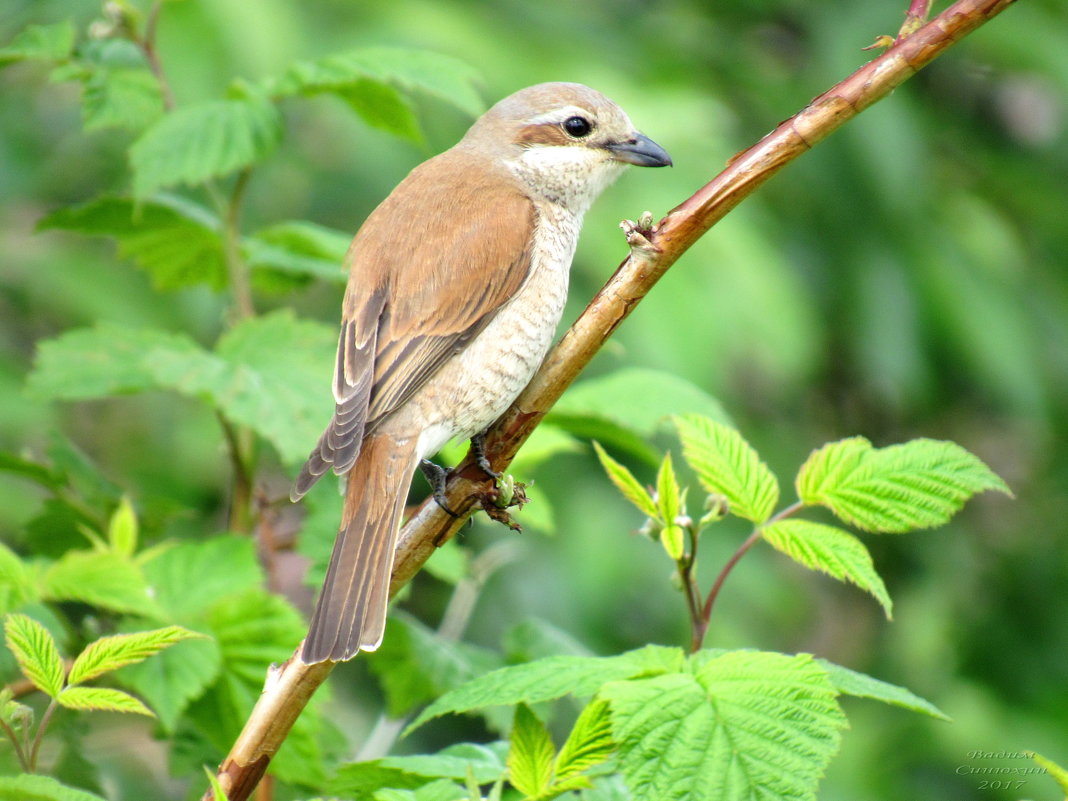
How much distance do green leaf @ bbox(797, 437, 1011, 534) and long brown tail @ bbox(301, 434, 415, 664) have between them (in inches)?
27.3

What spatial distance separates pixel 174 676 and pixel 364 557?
0.37 meters

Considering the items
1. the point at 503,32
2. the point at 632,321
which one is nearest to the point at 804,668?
the point at 632,321

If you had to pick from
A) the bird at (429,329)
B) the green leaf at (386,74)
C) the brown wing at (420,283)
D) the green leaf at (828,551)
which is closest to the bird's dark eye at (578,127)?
the bird at (429,329)

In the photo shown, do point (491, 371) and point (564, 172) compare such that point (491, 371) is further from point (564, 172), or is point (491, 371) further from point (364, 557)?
point (564, 172)

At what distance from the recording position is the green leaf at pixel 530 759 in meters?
1.55

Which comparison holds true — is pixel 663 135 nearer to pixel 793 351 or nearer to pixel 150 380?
pixel 793 351

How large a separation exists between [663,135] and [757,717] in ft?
9.12

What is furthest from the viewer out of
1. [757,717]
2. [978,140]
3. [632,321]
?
[978,140]

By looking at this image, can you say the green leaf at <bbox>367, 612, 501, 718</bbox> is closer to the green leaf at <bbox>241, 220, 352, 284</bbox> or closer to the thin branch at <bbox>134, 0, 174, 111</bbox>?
the green leaf at <bbox>241, 220, 352, 284</bbox>

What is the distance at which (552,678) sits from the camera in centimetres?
163

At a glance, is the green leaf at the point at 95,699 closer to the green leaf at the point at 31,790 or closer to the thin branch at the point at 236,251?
the green leaf at the point at 31,790

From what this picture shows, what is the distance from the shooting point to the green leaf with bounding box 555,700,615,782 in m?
1.57

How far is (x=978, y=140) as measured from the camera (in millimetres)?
6125

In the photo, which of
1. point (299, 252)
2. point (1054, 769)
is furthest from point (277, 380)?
point (1054, 769)
